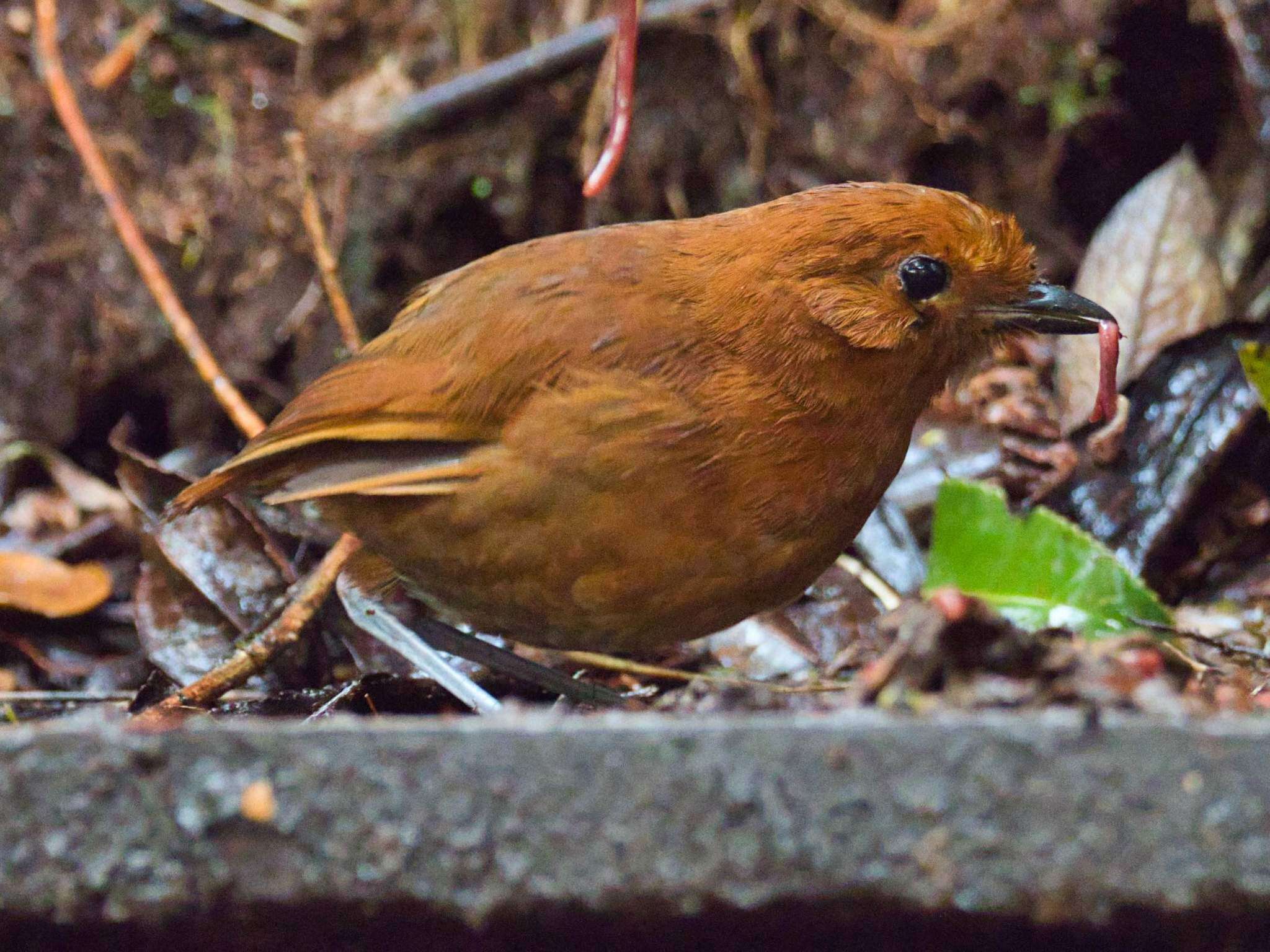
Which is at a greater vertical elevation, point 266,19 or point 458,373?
point 266,19

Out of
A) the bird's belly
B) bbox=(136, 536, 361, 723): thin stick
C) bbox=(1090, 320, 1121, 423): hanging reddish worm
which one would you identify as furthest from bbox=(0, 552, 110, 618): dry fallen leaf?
bbox=(1090, 320, 1121, 423): hanging reddish worm

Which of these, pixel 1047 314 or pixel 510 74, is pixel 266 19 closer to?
pixel 510 74

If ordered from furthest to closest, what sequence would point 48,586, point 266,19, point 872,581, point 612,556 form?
point 266,19, point 48,586, point 872,581, point 612,556

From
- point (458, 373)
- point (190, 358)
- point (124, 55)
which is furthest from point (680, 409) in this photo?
point (124, 55)

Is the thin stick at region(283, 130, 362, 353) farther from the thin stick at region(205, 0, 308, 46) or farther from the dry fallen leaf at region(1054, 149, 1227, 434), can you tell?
the dry fallen leaf at region(1054, 149, 1227, 434)

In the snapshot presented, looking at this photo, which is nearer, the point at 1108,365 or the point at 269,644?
the point at 1108,365

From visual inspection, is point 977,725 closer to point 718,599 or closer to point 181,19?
point 718,599
